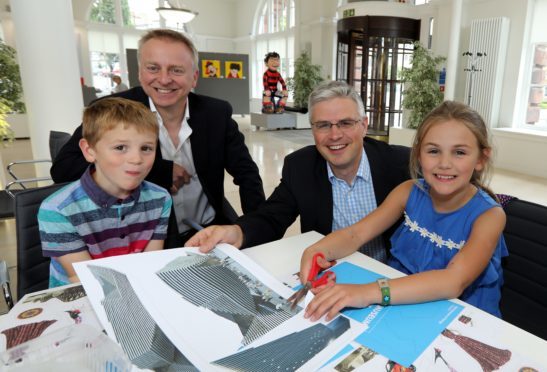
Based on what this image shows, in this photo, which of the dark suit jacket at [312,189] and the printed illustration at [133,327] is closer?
the printed illustration at [133,327]

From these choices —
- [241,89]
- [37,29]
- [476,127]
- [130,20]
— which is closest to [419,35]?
[241,89]

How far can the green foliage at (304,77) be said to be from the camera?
11219mm

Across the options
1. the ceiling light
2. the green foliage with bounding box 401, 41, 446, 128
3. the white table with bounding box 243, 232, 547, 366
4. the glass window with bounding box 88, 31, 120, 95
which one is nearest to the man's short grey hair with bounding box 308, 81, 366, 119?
the white table with bounding box 243, 232, 547, 366

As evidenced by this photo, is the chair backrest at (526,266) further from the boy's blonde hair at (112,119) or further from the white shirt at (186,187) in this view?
the white shirt at (186,187)

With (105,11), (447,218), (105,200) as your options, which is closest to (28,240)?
(105,200)

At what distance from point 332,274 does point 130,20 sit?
17553 millimetres

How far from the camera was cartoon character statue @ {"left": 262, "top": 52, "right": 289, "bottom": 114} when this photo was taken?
32.0 ft

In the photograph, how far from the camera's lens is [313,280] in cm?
100

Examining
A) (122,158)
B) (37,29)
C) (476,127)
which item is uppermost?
(37,29)

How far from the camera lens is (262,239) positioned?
146 centimetres

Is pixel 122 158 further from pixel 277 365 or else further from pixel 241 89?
pixel 241 89

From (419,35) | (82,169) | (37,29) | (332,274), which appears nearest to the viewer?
(332,274)

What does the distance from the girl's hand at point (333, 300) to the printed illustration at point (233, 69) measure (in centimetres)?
1114

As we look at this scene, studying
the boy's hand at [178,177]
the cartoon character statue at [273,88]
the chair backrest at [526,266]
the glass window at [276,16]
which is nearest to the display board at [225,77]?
the cartoon character statue at [273,88]
